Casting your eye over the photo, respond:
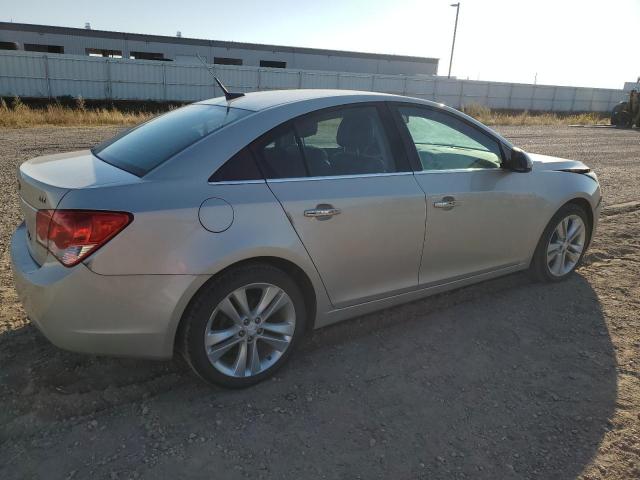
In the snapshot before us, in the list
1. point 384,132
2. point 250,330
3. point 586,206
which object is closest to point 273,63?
point 586,206

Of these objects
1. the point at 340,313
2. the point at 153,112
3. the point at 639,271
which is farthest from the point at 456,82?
the point at 340,313

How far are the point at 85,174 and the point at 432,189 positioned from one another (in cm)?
217

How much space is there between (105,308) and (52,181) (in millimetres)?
765

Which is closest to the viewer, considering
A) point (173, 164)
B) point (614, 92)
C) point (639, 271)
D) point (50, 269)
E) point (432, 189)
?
point (50, 269)

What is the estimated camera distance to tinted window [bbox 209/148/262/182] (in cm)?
278

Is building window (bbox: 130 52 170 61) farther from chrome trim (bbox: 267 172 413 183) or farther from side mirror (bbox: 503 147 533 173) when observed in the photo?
chrome trim (bbox: 267 172 413 183)

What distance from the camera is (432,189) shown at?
3510 millimetres

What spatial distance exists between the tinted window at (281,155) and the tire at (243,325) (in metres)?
0.56

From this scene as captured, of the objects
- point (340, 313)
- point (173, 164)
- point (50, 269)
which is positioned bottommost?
point (340, 313)

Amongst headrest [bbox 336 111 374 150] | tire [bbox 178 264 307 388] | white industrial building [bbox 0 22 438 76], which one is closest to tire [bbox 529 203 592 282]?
headrest [bbox 336 111 374 150]

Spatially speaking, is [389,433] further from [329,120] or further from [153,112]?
[153,112]

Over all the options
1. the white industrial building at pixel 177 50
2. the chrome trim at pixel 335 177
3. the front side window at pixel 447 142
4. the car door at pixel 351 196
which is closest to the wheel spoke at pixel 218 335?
the car door at pixel 351 196

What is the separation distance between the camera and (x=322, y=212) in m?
3.01

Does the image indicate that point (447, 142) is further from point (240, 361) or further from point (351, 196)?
point (240, 361)
